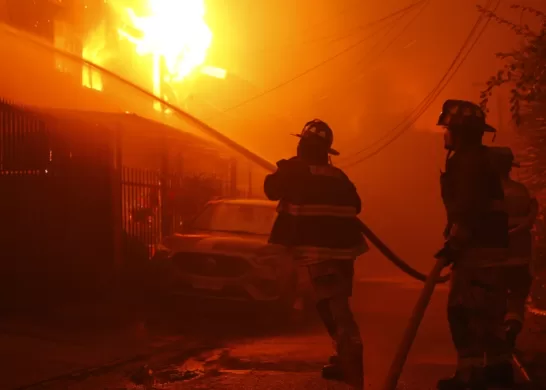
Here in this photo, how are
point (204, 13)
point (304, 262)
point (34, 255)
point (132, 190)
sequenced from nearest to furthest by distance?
1. point (304, 262)
2. point (34, 255)
3. point (132, 190)
4. point (204, 13)

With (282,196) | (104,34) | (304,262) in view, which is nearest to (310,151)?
(282,196)

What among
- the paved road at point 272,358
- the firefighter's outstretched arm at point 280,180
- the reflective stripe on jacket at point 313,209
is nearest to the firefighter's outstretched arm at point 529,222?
the paved road at point 272,358

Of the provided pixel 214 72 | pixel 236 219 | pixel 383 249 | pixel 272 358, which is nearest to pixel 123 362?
pixel 272 358

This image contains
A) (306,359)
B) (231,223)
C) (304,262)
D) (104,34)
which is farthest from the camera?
(104,34)

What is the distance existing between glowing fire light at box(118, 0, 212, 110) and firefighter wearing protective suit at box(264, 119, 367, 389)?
2564 centimetres

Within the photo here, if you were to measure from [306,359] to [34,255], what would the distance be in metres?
4.64

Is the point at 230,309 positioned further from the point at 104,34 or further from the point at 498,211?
the point at 104,34

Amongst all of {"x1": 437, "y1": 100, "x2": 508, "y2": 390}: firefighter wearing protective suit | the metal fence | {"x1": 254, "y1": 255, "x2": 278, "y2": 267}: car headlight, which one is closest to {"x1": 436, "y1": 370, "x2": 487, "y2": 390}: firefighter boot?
{"x1": 437, "y1": 100, "x2": 508, "y2": 390}: firefighter wearing protective suit

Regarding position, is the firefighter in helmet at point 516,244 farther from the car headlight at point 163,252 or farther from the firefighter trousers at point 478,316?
the car headlight at point 163,252

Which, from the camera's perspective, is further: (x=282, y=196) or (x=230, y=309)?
(x=230, y=309)

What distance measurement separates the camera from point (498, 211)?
595 cm

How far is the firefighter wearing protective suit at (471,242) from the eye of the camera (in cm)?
579

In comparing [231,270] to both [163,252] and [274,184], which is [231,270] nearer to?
[163,252]

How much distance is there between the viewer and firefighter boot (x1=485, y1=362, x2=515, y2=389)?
229 inches
